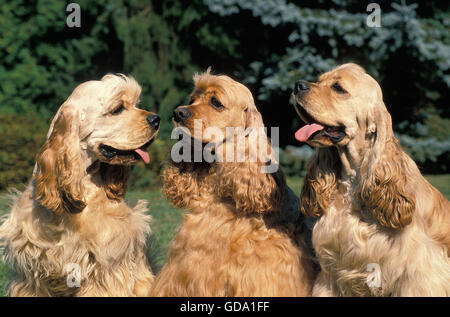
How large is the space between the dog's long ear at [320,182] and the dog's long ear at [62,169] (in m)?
1.46

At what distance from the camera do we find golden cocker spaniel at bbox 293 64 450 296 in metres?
3.53

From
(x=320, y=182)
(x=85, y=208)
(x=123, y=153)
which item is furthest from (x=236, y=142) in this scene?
(x=85, y=208)

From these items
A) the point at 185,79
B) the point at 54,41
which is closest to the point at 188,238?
the point at 185,79

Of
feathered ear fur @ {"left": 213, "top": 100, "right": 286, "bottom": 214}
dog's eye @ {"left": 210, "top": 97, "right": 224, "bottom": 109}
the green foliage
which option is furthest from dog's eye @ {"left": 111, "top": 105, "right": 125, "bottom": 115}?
the green foliage

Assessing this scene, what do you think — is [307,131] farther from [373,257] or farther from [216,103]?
[373,257]

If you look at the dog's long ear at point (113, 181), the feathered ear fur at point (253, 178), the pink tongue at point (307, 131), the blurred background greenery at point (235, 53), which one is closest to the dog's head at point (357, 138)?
the pink tongue at point (307, 131)

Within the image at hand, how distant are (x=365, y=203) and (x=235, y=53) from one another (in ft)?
32.3

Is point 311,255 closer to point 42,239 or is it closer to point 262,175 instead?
point 262,175

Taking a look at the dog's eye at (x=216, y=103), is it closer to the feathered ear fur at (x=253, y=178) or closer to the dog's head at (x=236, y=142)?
the dog's head at (x=236, y=142)

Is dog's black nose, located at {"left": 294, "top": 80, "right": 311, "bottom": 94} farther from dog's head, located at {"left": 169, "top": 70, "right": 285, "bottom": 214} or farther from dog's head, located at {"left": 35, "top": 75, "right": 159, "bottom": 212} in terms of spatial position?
dog's head, located at {"left": 35, "top": 75, "right": 159, "bottom": 212}

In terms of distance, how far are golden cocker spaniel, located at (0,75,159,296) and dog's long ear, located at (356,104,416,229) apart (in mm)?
1496

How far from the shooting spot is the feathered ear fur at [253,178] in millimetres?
4020

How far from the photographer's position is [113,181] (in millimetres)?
4086

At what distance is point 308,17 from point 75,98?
7.90 meters
